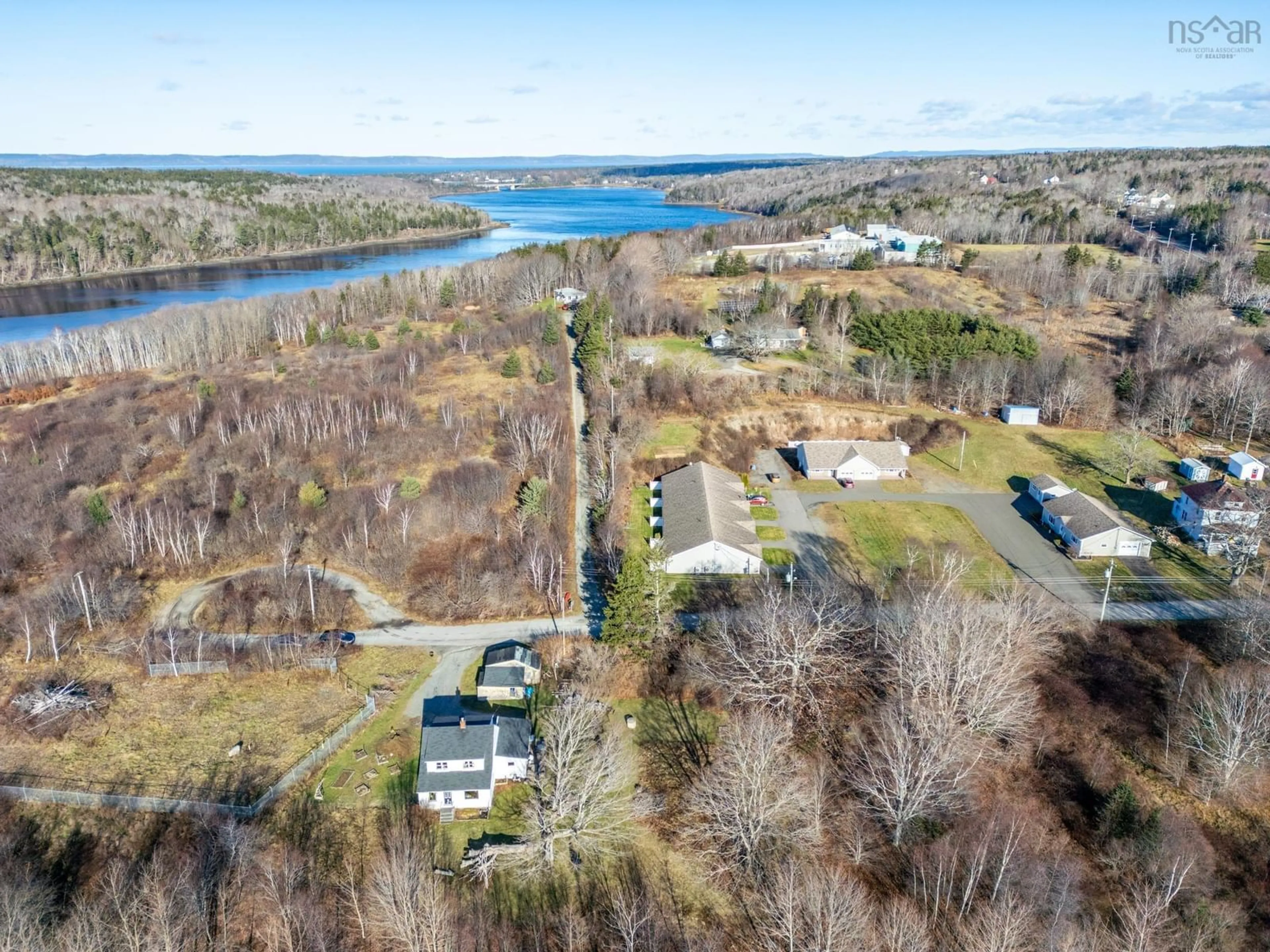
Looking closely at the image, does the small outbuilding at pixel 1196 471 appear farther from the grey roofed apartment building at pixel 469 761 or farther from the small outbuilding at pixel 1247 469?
the grey roofed apartment building at pixel 469 761

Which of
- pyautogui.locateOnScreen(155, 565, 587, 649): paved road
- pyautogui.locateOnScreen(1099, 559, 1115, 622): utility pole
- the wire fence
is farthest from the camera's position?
pyautogui.locateOnScreen(155, 565, 587, 649): paved road

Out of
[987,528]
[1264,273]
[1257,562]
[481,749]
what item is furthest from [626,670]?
[1264,273]

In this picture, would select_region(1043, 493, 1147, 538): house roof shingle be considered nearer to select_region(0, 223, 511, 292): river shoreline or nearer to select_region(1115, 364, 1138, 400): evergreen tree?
select_region(1115, 364, 1138, 400): evergreen tree

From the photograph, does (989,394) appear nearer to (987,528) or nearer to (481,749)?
(987,528)

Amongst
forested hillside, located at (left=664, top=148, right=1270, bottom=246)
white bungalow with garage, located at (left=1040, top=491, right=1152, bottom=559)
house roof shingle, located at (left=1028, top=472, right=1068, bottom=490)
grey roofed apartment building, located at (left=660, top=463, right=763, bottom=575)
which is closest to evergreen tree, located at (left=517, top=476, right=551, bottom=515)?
grey roofed apartment building, located at (left=660, top=463, right=763, bottom=575)

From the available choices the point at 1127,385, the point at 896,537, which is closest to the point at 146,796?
the point at 896,537

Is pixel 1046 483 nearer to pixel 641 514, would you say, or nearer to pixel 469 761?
pixel 641 514
